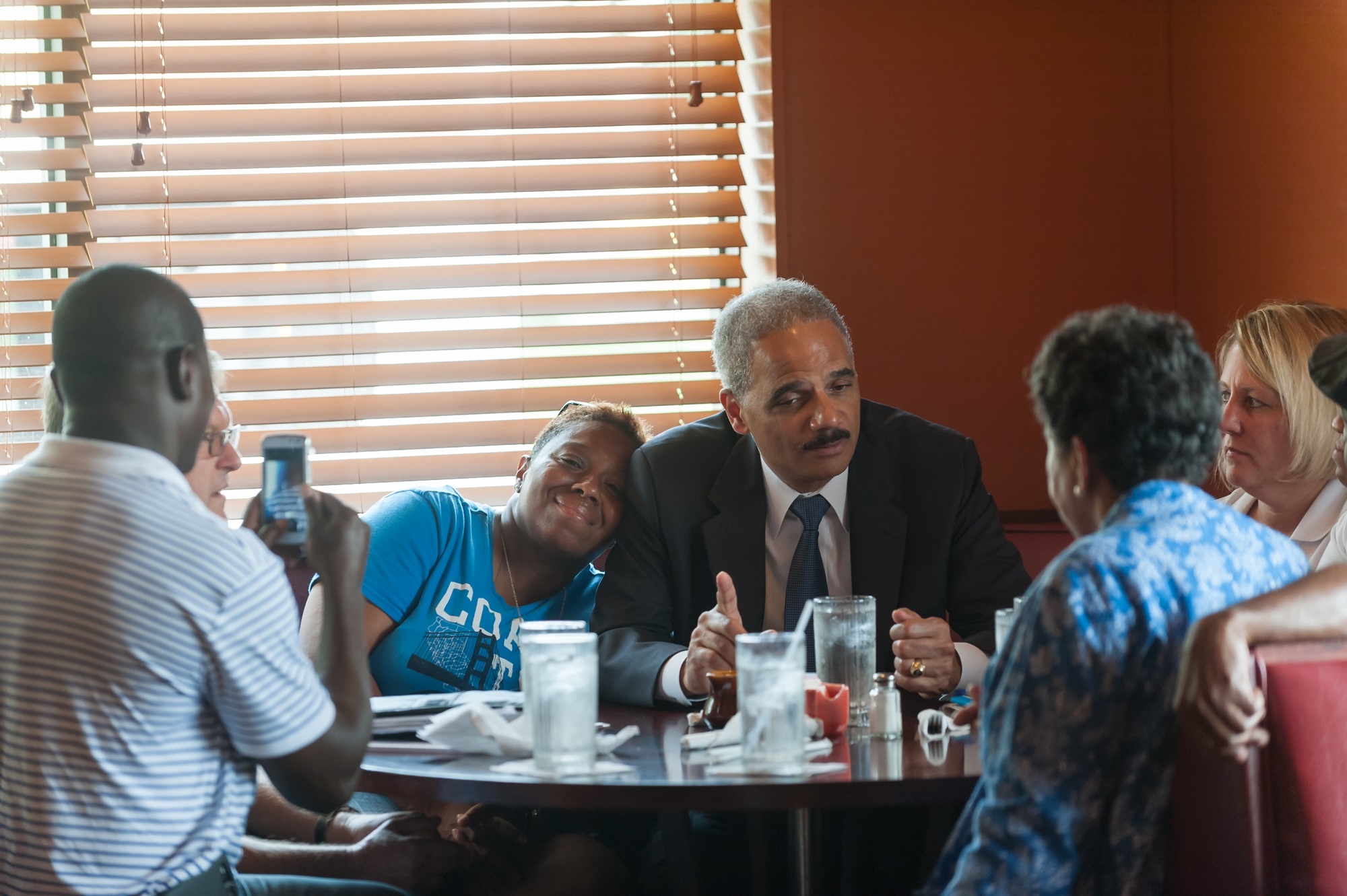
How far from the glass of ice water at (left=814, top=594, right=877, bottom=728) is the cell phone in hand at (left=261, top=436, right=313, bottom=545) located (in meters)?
0.67

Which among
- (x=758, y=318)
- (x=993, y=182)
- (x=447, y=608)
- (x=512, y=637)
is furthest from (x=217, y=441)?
(x=993, y=182)

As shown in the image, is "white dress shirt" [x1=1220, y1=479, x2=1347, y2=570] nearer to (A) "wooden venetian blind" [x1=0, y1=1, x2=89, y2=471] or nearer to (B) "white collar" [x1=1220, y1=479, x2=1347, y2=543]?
(B) "white collar" [x1=1220, y1=479, x2=1347, y2=543]

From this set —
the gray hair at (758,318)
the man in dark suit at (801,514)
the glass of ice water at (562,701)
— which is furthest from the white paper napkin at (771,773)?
the gray hair at (758,318)

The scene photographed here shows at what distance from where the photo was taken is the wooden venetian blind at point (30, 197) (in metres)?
2.82

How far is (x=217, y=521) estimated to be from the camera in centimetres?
120

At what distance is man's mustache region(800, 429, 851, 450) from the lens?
7.05 feet

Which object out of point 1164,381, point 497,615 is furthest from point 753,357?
point 1164,381

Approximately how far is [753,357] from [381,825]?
104 cm

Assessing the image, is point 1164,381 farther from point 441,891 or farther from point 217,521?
point 441,891

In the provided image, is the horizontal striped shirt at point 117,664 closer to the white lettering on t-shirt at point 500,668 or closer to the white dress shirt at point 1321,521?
the white lettering on t-shirt at point 500,668

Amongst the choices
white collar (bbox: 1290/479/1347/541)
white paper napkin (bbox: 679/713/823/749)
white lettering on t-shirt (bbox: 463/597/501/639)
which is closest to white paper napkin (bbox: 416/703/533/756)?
white paper napkin (bbox: 679/713/823/749)

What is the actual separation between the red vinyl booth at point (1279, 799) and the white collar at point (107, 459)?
986 millimetres

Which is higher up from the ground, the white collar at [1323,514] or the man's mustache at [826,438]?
the man's mustache at [826,438]

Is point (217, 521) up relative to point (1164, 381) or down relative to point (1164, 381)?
down
